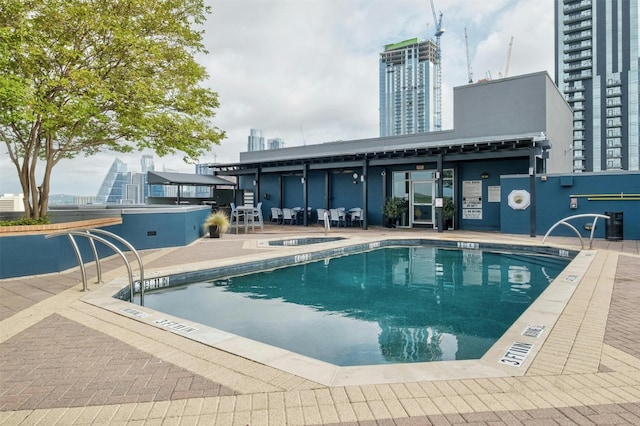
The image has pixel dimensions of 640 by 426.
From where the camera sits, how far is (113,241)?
24.9ft

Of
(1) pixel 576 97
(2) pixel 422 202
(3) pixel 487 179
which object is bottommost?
(2) pixel 422 202

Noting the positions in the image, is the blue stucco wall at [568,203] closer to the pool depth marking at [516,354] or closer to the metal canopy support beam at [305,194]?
the metal canopy support beam at [305,194]

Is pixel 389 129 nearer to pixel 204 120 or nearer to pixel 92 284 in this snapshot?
pixel 204 120

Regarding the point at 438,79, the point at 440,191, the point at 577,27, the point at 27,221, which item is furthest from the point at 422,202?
the point at 577,27

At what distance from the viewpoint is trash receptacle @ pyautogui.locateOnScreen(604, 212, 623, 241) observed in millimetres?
9844

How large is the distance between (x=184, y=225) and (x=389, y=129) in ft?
160

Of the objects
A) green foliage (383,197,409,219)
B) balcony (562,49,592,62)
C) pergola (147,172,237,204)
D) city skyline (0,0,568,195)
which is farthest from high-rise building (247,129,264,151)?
balcony (562,49,592,62)

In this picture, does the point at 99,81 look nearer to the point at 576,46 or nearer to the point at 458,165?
the point at 458,165

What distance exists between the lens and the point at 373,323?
14.0 feet

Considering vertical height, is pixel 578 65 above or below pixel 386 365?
above

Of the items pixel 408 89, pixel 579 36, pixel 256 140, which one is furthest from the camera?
pixel 579 36

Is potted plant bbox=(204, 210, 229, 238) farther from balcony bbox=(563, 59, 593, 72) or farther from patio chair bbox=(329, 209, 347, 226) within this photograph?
balcony bbox=(563, 59, 593, 72)

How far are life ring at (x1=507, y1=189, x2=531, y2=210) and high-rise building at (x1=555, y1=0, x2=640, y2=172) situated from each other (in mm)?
59482

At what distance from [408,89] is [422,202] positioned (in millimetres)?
45857
